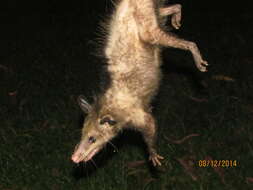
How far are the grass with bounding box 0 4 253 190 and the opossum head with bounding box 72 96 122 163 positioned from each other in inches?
10.3

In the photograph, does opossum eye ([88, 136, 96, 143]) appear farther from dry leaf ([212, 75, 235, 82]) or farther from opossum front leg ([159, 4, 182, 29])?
dry leaf ([212, 75, 235, 82])

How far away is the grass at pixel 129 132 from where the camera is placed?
20.0 feet

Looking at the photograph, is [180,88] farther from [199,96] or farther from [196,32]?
[196,32]

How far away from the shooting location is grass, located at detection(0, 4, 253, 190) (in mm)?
6098

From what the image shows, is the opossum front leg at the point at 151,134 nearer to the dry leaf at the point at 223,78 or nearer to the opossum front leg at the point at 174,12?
the opossum front leg at the point at 174,12

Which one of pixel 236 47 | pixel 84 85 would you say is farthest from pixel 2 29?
pixel 236 47

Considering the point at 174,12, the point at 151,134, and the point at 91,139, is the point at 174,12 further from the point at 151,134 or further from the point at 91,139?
the point at 91,139

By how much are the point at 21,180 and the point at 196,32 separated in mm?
5623

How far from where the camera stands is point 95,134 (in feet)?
A: 14.2

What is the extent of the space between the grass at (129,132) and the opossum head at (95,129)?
0.26 m

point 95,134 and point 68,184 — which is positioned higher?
point 95,134

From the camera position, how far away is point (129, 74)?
4.41 metres

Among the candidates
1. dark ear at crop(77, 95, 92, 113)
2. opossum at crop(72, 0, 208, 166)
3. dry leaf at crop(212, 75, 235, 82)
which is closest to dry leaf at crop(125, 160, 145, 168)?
opossum at crop(72, 0, 208, 166)

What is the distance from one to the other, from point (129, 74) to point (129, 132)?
2662 mm
